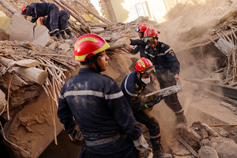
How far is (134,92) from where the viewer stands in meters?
2.91

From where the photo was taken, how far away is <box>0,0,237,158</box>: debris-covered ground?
2654 mm

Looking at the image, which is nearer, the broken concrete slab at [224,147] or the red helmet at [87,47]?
the red helmet at [87,47]

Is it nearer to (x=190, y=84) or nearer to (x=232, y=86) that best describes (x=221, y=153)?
(x=232, y=86)

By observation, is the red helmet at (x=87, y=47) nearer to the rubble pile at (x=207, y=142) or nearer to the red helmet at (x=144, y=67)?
the red helmet at (x=144, y=67)

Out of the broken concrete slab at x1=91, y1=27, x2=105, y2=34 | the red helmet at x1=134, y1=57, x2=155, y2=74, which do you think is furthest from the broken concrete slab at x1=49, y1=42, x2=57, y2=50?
the broken concrete slab at x1=91, y1=27, x2=105, y2=34

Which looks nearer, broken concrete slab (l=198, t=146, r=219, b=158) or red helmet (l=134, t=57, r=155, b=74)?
broken concrete slab (l=198, t=146, r=219, b=158)

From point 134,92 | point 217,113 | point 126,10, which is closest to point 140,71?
point 134,92

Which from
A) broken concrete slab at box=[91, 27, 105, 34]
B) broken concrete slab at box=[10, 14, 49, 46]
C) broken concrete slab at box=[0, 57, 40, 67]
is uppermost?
broken concrete slab at box=[91, 27, 105, 34]

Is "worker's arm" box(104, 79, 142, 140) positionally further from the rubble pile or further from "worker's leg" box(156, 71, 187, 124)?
"worker's leg" box(156, 71, 187, 124)

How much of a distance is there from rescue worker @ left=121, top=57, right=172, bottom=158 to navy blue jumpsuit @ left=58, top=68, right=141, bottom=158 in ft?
3.97

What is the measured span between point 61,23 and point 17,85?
4355mm

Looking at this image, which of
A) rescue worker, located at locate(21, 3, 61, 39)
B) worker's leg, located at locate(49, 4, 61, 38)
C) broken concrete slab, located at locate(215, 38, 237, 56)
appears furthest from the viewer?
broken concrete slab, located at locate(215, 38, 237, 56)

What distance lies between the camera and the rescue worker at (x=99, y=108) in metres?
1.57

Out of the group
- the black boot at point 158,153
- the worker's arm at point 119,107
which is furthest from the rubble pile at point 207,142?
the worker's arm at point 119,107
